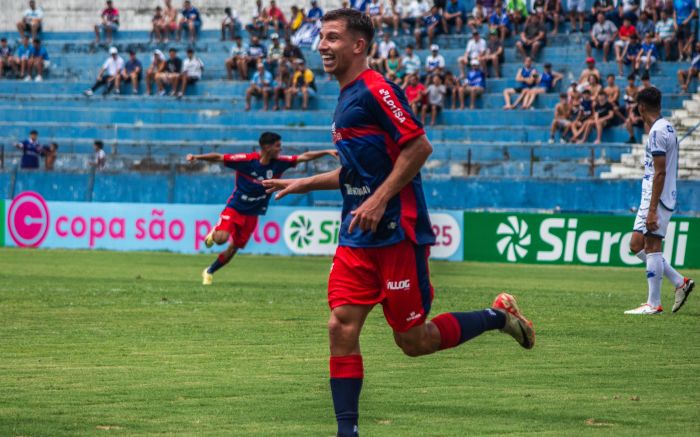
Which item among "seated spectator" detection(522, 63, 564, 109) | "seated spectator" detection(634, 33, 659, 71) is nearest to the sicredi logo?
"seated spectator" detection(522, 63, 564, 109)

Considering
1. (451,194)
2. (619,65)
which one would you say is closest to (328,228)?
(451,194)

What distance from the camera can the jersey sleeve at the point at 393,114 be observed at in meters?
7.07

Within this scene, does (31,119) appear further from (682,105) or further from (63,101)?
(682,105)

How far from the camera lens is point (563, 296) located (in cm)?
1702

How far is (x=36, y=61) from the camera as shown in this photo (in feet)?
135

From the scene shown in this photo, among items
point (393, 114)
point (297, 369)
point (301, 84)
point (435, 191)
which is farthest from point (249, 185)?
point (301, 84)

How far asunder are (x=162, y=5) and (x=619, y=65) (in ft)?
57.8

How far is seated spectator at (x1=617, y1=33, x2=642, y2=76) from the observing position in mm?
32156

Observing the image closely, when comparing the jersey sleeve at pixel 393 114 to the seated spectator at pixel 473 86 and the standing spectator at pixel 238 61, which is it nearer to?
the seated spectator at pixel 473 86

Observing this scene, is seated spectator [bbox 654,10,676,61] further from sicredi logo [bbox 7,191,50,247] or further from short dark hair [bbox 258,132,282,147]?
short dark hair [bbox 258,132,282,147]

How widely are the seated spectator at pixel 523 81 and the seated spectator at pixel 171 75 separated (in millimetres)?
10434

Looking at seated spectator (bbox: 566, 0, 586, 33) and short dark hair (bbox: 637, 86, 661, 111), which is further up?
short dark hair (bbox: 637, 86, 661, 111)

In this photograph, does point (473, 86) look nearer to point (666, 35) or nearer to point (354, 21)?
point (666, 35)

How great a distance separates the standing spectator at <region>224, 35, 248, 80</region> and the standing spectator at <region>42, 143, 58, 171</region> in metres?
6.49
